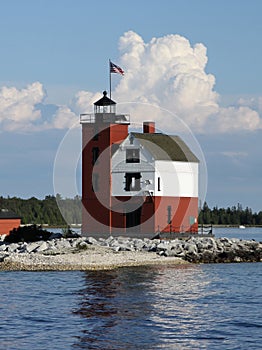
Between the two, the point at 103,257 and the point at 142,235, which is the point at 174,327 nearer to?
the point at 103,257

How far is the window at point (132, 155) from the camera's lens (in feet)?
187

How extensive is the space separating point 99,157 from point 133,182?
3161 millimetres

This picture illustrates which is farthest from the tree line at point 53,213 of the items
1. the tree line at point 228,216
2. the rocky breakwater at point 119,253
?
the rocky breakwater at point 119,253

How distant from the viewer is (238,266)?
46.9m

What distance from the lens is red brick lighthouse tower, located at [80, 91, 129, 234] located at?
188 ft

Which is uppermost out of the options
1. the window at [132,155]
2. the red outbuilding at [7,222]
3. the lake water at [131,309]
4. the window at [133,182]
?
the window at [132,155]

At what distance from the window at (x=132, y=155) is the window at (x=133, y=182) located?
1.01m

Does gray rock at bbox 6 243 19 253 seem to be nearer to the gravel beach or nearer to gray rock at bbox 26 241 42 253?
gray rock at bbox 26 241 42 253

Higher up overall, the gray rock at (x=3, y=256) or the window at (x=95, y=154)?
the window at (x=95, y=154)

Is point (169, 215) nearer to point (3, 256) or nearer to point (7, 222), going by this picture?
point (7, 222)

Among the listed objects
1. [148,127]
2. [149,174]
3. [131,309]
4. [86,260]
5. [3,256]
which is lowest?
[131,309]

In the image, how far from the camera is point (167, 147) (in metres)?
58.8

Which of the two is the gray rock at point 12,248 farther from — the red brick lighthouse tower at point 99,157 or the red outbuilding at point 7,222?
the red outbuilding at point 7,222

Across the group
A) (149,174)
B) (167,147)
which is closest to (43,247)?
(149,174)
